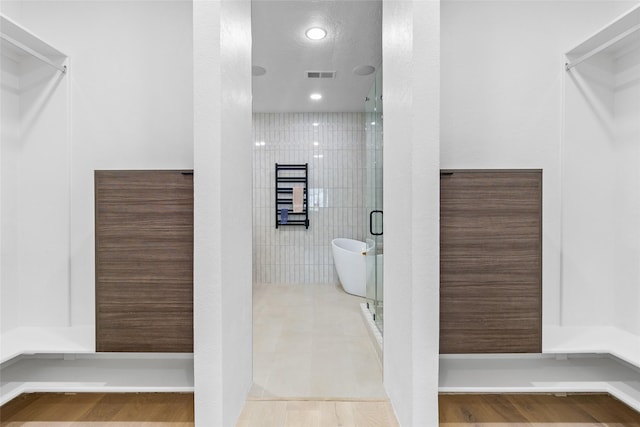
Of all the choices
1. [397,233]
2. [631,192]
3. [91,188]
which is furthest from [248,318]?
[631,192]

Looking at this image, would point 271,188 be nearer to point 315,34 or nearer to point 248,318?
point 315,34

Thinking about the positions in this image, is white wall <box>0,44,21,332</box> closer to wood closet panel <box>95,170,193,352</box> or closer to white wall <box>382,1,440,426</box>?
wood closet panel <box>95,170,193,352</box>

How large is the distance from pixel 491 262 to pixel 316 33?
209 cm

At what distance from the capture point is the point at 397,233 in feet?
5.87

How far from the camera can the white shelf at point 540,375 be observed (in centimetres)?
175

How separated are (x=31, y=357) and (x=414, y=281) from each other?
7.46 feet

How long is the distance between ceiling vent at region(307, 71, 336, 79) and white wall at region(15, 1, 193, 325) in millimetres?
1559

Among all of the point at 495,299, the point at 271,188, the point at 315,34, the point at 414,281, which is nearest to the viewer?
the point at 414,281

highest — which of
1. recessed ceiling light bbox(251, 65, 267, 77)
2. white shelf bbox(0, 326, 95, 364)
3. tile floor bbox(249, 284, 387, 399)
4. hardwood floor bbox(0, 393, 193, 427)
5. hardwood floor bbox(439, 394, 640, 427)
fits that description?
recessed ceiling light bbox(251, 65, 267, 77)

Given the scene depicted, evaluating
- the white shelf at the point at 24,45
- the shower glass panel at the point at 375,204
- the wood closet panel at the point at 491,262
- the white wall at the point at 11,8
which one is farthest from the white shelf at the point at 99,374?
the white wall at the point at 11,8

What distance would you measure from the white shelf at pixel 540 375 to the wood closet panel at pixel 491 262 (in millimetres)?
193

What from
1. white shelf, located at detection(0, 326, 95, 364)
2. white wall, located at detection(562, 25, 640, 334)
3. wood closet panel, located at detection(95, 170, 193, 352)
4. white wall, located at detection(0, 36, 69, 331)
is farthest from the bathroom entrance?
white wall, located at detection(0, 36, 69, 331)

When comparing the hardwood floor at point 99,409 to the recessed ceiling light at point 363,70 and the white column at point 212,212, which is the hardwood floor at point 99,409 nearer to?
the white column at point 212,212

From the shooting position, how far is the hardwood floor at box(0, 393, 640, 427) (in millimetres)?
1815
